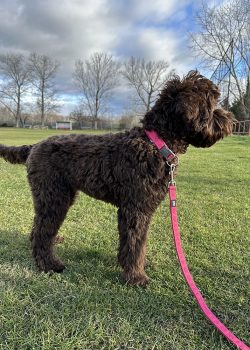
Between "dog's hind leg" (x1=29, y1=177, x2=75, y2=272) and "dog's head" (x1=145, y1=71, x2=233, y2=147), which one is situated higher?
"dog's head" (x1=145, y1=71, x2=233, y2=147)

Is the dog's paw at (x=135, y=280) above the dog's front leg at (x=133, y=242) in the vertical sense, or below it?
below

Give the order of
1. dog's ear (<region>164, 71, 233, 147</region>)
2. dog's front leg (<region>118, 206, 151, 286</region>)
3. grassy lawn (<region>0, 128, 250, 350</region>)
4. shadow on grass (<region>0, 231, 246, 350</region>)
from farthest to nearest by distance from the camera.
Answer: dog's front leg (<region>118, 206, 151, 286</region>)
dog's ear (<region>164, 71, 233, 147</region>)
shadow on grass (<region>0, 231, 246, 350</region>)
grassy lawn (<region>0, 128, 250, 350</region>)

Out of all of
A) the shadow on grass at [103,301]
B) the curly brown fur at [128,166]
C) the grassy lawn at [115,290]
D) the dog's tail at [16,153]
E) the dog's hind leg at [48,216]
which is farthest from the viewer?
the dog's tail at [16,153]

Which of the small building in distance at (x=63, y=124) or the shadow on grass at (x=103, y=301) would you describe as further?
the small building in distance at (x=63, y=124)

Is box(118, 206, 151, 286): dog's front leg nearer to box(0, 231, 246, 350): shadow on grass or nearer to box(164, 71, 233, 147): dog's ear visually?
box(0, 231, 246, 350): shadow on grass

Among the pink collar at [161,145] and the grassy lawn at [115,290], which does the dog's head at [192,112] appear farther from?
the grassy lawn at [115,290]

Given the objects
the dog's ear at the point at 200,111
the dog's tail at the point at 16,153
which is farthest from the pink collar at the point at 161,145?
the dog's tail at the point at 16,153

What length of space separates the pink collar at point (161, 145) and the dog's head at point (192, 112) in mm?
77

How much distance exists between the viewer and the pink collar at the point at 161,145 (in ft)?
10.8

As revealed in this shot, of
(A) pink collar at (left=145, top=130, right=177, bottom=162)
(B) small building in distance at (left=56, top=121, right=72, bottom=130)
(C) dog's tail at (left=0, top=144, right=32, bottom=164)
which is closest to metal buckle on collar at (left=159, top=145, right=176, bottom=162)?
(A) pink collar at (left=145, top=130, right=177, bottom=162)

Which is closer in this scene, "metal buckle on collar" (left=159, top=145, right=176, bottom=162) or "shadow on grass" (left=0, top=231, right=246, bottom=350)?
"shadow on grass" (left=0, top=231, right=246, bottom=350)

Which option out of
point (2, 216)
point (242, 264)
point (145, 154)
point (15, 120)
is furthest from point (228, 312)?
point (15, 120)

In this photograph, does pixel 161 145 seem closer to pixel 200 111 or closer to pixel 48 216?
pixel 200 111

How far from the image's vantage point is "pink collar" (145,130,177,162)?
130 inches
